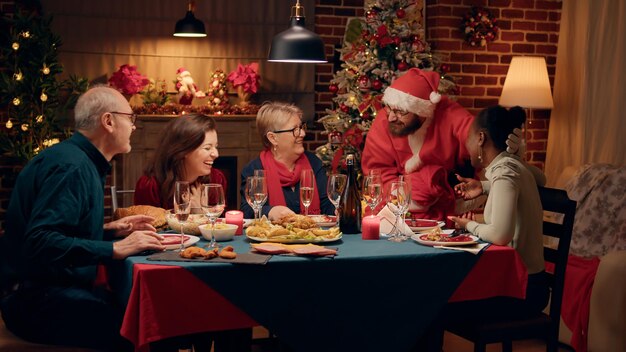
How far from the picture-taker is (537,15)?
655 cm

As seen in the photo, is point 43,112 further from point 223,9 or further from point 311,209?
point 311,209

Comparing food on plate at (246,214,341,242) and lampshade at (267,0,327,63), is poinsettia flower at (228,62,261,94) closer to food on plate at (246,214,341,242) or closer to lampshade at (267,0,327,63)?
lampshade at (267,0,327,63)

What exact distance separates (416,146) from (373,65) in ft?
4.18

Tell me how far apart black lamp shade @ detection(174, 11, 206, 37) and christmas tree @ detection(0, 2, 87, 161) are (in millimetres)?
933

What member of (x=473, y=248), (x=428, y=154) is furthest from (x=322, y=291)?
(x=428, y=154)

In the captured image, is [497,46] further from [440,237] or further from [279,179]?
[440,237]

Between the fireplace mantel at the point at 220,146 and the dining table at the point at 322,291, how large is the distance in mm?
3525

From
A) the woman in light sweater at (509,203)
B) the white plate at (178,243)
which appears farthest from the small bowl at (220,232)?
the woman in light sweater at (509,203)

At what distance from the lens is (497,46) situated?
6.45 m

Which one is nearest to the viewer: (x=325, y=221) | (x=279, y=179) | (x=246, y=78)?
(x=325, y=221)

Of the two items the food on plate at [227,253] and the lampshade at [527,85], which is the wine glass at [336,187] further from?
the lampshade at [527,85]

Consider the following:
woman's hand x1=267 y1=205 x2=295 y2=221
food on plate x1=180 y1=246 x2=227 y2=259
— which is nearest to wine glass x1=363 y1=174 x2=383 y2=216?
woman's hand x1=267 y1=205 x2=295 y2=221

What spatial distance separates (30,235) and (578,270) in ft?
9.67

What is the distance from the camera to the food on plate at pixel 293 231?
299 centimetres
